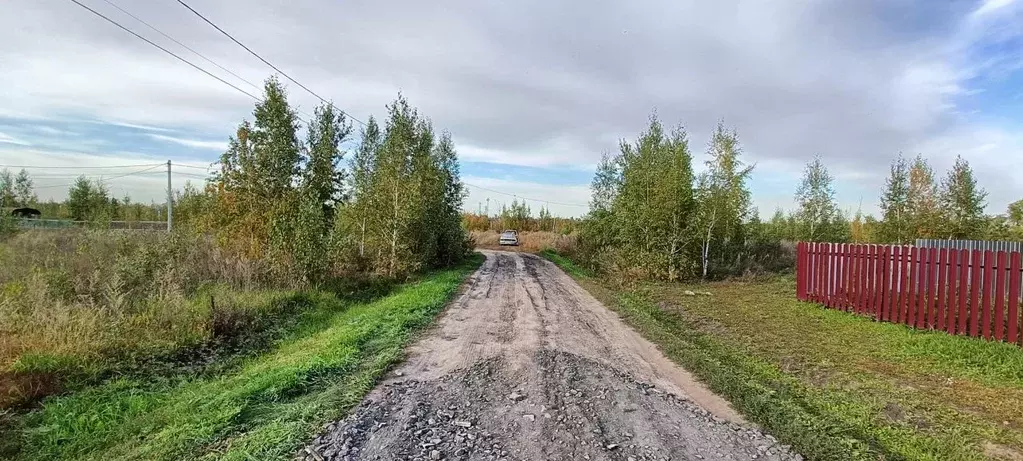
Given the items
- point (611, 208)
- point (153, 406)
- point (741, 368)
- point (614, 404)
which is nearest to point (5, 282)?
point (153, 406)

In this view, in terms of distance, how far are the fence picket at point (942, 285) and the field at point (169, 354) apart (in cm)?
836

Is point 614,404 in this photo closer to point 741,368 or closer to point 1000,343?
point 741,368

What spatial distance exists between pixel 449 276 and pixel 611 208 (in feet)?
26.1

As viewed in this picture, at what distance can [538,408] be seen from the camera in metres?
4.54

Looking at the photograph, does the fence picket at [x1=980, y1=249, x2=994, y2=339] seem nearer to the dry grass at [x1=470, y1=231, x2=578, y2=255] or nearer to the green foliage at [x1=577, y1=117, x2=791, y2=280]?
the green foliage at [x1=577, y1=117, x2=791, y2=280]

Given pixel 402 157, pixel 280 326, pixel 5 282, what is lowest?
pixel 280 326

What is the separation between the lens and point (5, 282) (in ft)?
28.4

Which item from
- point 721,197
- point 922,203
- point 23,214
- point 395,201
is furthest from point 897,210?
point 23,214

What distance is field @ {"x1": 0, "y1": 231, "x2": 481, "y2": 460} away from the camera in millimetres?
4188

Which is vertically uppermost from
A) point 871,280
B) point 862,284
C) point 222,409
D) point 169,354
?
point 871,280

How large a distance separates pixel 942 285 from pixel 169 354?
11.5m

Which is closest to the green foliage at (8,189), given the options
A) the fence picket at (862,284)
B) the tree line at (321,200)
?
the tree line at (321,200)

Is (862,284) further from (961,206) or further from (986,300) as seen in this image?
(961,206)

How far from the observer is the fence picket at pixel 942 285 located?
328 inches
